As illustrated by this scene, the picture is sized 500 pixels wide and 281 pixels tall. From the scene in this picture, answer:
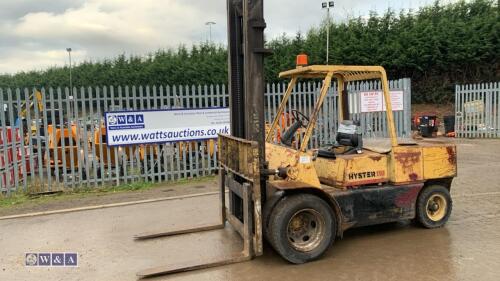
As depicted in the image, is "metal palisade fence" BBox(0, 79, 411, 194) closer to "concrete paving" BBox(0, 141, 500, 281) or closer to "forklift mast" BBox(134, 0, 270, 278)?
"concrete paving" BBox(0, 141, 500, 281)

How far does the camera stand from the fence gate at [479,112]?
18.5 meters

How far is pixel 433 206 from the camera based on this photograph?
6.46 metres

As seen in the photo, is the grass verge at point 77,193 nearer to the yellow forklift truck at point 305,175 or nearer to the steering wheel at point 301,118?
the yellow forklift truck at point 305,175

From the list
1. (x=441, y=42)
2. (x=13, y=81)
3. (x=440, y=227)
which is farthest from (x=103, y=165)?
(x=13, y=81)

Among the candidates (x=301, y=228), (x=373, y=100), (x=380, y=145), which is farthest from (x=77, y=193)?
(x=373, y=100)

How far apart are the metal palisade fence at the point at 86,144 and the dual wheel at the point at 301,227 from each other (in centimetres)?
558

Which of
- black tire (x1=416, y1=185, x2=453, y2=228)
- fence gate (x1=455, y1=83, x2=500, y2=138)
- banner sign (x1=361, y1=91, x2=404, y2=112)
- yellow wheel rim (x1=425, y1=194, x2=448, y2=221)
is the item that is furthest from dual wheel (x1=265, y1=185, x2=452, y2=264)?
fence gate (x1=455, y1=83, x2=500, y2=138)

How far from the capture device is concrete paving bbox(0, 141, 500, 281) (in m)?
4.87

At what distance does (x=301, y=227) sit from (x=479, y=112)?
16.3 metres

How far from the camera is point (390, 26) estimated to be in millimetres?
28734

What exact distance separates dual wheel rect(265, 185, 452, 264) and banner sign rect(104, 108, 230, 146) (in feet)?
19.5
